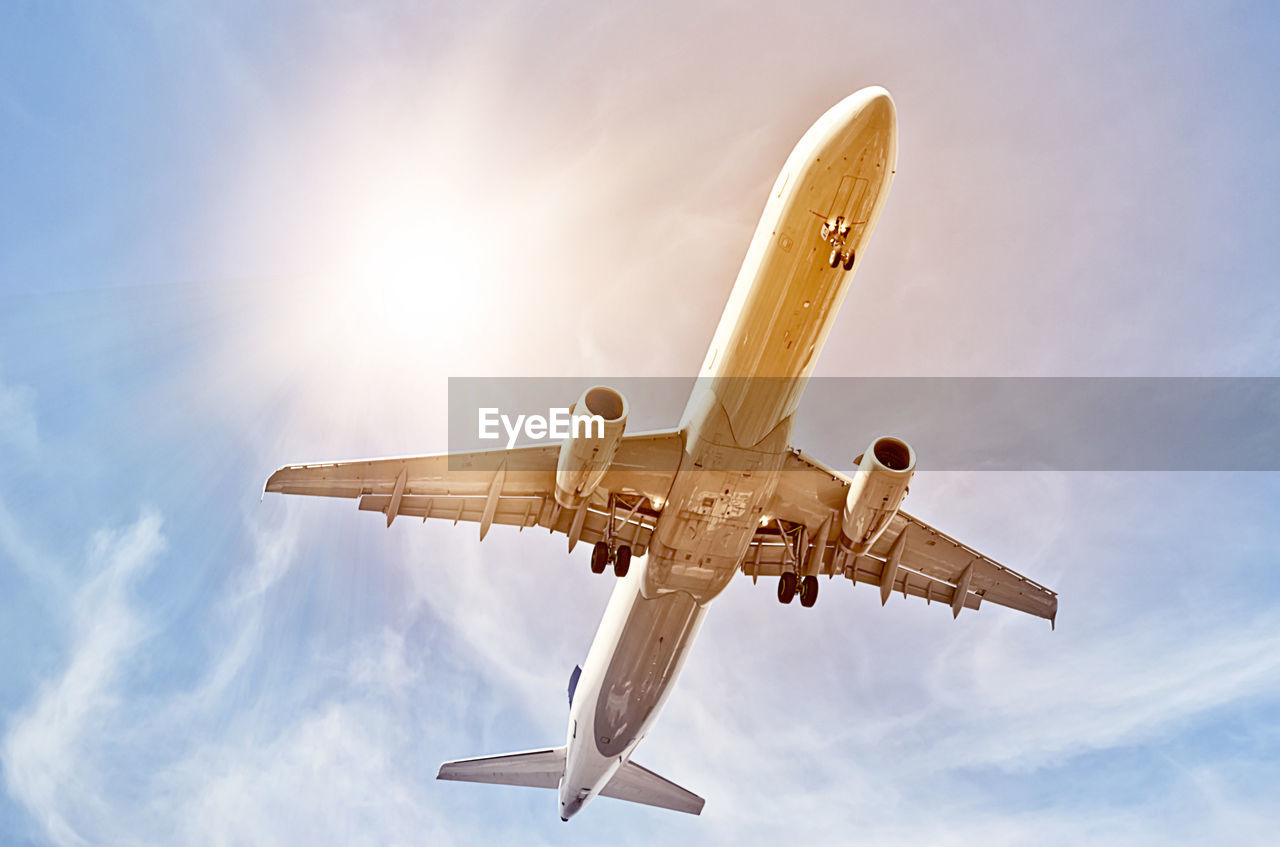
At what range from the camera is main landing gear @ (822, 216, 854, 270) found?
53.9 feet

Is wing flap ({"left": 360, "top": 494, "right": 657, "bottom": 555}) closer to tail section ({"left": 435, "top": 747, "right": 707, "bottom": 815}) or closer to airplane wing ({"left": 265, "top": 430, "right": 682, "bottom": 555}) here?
airplane wing ({"left": 265, "top": 430, "right": 682, "bottom": 555})

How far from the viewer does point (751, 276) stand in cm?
1769

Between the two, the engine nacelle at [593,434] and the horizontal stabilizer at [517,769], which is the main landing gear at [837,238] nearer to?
the engine nacelle at [593,434]

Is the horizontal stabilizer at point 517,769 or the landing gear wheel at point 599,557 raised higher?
the landing gear wheel at point 599,557

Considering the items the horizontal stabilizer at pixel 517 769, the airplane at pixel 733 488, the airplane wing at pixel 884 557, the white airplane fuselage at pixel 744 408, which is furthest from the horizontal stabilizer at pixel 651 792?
the airplane wing at pixel 884 557

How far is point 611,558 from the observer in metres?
21.1

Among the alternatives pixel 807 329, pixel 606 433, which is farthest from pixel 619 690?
pixel 807 329

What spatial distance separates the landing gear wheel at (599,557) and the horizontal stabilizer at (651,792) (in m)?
11.9

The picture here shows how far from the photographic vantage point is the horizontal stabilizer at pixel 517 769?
28.2 m

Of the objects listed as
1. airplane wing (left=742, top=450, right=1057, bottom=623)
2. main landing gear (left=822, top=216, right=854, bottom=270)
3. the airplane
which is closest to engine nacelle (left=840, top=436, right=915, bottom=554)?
the airplane

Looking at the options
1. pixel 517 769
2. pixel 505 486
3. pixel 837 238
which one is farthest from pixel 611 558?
pixel 517 769

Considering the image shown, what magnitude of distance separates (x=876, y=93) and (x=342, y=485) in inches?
523

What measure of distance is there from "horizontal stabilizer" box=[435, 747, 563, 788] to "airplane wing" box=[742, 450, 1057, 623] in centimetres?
1026

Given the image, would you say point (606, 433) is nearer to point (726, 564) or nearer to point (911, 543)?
point (726, 564)
